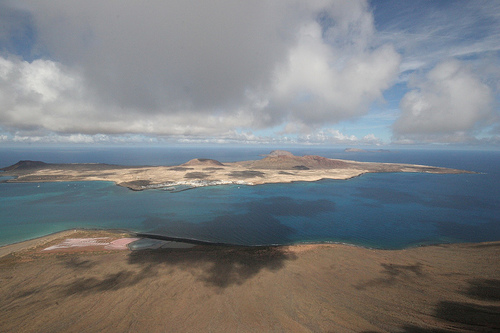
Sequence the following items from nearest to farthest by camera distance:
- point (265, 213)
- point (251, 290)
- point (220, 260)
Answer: point (251, 290) < point (220, 260) < point (265, 213)

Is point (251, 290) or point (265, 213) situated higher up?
point (265, 213)

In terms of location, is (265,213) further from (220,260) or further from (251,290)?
(251,290)

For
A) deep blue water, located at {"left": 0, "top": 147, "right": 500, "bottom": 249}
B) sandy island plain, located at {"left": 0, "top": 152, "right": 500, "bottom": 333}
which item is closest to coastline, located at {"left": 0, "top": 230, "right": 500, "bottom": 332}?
sandy island plain, located at {"left": 0, "top": 152, "right": 500, "bottom": 333}

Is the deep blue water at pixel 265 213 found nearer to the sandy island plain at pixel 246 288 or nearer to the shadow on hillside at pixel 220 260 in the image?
the shadow on hillside at pixel 220 260

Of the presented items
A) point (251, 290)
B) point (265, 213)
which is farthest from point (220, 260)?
point (265, 213)

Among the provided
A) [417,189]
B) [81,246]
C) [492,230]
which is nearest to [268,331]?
[81,246]

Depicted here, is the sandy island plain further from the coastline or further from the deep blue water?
the deep blue water
